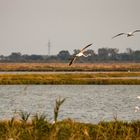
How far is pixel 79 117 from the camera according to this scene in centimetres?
3919

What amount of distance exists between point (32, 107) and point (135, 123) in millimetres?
23716

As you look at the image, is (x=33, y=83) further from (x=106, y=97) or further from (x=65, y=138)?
(x=65, y=138)

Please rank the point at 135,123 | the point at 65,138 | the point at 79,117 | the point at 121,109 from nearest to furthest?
Result: the point at 65,138 < the point at 135,123 < the point at 79,117 < the point at 121,109

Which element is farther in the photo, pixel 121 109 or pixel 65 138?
pixel 121 109

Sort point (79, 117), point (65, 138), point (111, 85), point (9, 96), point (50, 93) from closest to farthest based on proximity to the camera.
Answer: point (65, 138)
point (79, 117)
point (9, 96)
point (50, 93)
point (111, 85)

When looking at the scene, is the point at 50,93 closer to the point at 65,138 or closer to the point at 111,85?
the point at 111,85

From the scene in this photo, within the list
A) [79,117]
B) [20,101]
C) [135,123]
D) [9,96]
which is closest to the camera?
[135,123]

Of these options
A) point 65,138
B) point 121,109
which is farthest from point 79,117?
point 65,138

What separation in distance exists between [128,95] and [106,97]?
337 centimetres

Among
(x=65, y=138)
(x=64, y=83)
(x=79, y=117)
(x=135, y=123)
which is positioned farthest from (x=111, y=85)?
(x=65, y=138)

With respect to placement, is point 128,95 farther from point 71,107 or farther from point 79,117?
point 79,117

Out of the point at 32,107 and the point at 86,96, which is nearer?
the point at 32,107

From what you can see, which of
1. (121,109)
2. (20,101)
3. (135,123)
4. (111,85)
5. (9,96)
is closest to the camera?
(135,123)

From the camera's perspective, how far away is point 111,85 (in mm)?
80188
